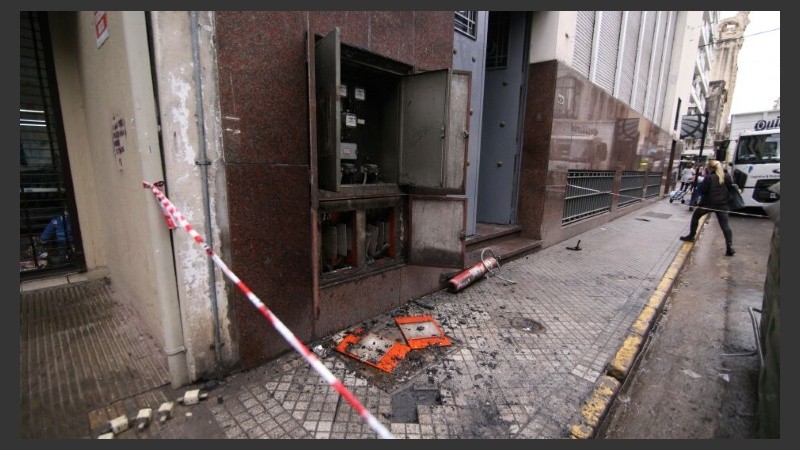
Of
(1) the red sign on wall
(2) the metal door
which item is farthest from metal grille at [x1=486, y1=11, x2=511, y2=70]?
(1) the red sign on wall

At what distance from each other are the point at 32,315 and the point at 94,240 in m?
1.18

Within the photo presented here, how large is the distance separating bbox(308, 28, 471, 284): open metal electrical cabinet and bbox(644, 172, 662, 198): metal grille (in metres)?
14.3

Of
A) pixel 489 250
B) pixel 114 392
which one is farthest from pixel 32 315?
pixel 489 250

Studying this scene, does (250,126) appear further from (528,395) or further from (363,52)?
(528,395)

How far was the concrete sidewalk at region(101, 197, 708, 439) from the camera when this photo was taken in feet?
7.58

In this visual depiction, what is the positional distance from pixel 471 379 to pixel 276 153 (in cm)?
243

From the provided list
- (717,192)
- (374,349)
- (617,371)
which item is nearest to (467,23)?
(374,349)

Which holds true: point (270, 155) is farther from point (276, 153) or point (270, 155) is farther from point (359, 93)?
point (359, 93)

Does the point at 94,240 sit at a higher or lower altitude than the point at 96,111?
lower

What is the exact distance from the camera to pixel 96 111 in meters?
3.42

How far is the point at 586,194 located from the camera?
8703 millimetres

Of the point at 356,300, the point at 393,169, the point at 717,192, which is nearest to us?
the point at 356,300

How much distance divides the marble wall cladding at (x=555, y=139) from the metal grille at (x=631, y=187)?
3.45 meters

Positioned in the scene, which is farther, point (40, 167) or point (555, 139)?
point (555, 139)
